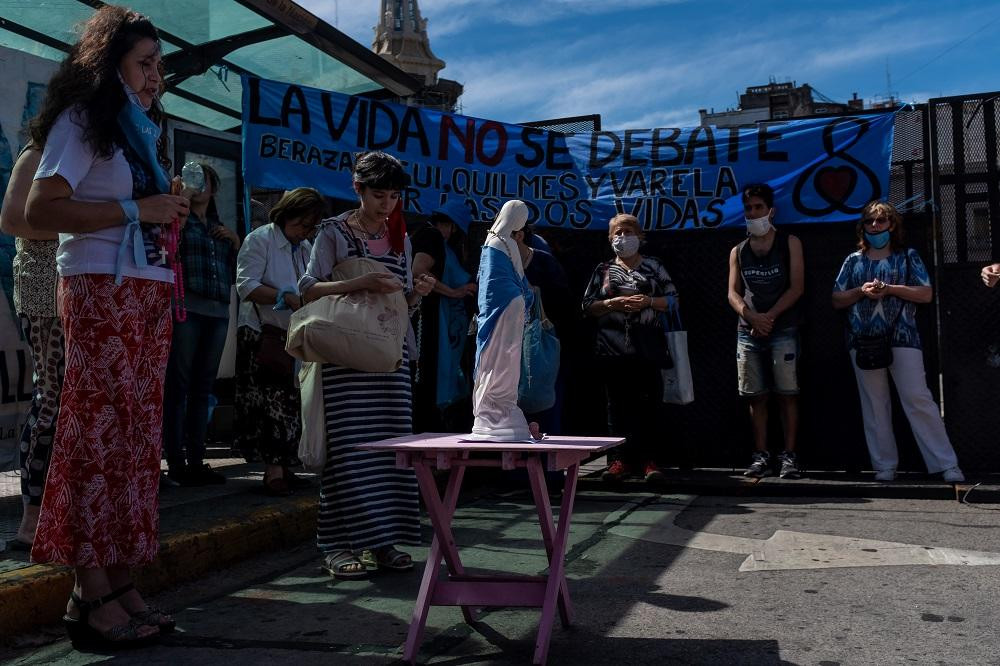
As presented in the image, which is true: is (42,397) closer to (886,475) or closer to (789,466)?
(789,466)

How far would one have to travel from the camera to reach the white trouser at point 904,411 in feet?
24.5

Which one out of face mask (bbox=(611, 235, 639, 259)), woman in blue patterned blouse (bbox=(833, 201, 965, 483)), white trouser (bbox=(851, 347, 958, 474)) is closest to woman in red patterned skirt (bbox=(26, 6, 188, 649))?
face mask (bbox=(611, 235, 639, 259))

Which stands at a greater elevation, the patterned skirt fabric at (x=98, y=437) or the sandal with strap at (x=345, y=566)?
the patterned skirt fabric at (x=98, y=437)

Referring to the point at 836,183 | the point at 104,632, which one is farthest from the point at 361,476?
the point at 836,183

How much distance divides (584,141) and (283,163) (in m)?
2.46

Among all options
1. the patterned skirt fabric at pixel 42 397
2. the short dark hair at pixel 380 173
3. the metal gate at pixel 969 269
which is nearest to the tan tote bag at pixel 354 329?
the short dark hair at pixel 380 173

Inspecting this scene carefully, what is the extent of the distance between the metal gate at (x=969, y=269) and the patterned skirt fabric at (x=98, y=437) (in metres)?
5.89

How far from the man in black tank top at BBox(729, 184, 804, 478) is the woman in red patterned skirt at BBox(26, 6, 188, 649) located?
502 centimetres

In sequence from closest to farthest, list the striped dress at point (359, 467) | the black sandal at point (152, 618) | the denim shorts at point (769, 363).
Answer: the black sandal at point (152, 618) < the striped dress at point (359, 467) < the denim shorts at point (769, 363)

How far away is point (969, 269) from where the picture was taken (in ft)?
25.2

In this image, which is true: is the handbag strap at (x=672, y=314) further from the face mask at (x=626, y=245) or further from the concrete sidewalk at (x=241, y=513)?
the concrete sidewalk at (x=241, y=513)

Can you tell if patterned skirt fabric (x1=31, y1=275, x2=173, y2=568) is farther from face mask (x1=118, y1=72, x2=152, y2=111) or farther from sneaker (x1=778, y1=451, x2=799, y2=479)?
sneaker (x1=778, y1=451, x2=799, y2=479)

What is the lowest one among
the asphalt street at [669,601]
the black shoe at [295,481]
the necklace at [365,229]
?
the asphalt street at [669,601]

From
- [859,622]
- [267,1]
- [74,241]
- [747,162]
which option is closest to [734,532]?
[859,622]
